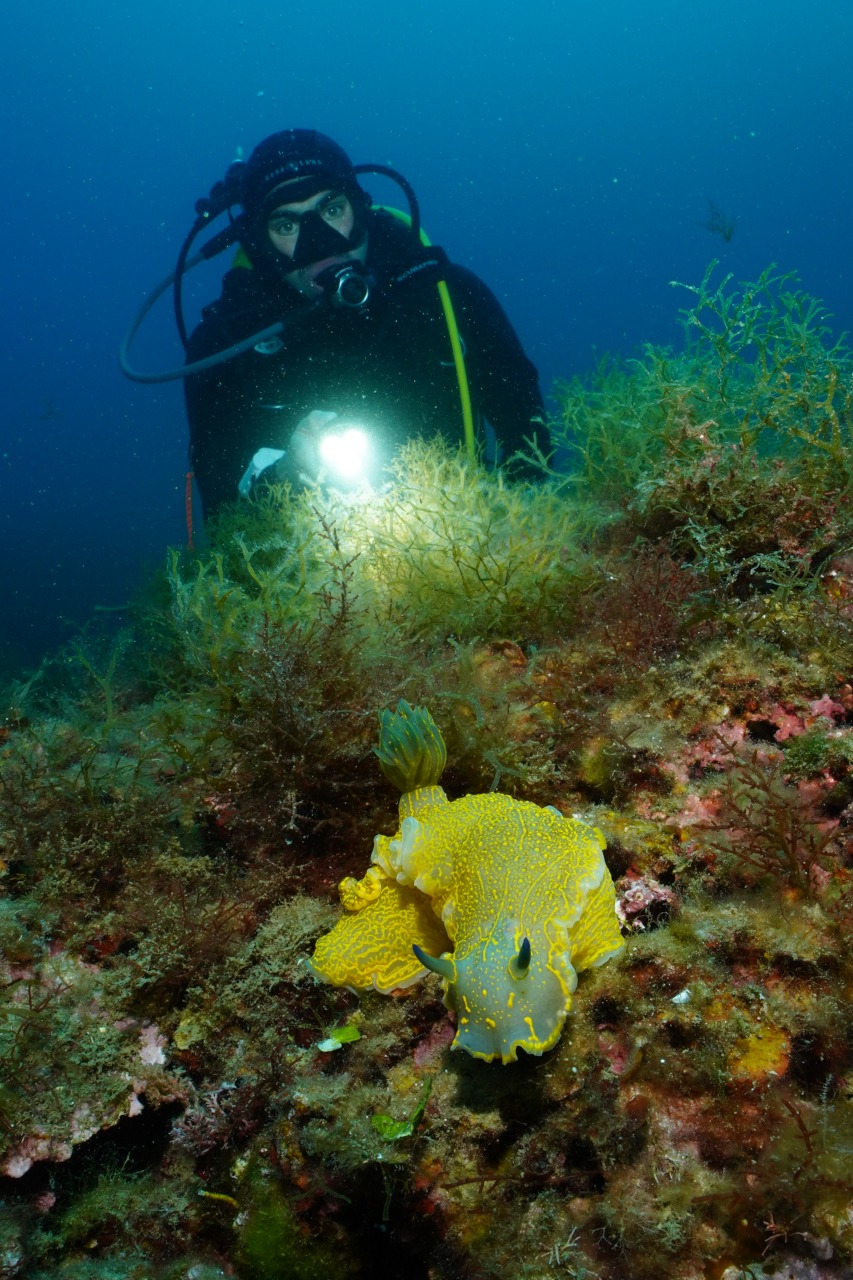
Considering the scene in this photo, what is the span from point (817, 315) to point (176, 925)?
4634 millimetres

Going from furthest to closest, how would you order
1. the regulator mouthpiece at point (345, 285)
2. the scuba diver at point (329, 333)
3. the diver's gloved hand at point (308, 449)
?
the scuba diver at point (329, 333) < the regulator mouthpiece at point (345, 285) < the diver's gloved hand at point (308, 449)

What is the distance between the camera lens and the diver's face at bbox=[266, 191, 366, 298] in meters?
7.10

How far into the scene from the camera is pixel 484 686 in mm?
2955

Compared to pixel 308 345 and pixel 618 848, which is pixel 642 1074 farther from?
pixel 308 345

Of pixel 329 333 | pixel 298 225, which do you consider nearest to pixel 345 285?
pixel 329 333

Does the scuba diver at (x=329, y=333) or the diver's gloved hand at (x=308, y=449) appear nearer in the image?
the diver's gloved hand at (x=308, y=449)

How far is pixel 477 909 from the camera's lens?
1.81 meters

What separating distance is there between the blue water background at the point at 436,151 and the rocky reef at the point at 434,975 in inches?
3199

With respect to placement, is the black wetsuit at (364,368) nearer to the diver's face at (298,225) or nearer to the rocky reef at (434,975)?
the diver's face at (298,225)

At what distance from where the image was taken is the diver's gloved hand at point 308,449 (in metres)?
5.84

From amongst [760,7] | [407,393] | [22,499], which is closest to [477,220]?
[760,7]

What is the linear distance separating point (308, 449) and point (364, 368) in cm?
201

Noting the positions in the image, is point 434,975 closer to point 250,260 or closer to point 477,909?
point 477,909

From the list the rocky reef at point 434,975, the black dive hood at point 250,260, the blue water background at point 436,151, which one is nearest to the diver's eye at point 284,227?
the black dive hood at point 250,260
